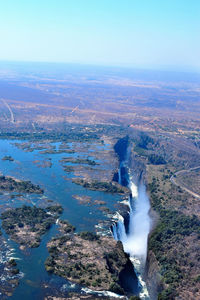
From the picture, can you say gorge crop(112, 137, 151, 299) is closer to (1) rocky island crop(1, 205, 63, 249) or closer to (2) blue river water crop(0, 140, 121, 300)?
(2) blue river water crop(0, 140, 121, 300)

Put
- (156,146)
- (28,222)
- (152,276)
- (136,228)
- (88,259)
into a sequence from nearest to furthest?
1. (88,259)
2. (152,276)
3. (28,222)
4. (136,228)
5. (156,146)

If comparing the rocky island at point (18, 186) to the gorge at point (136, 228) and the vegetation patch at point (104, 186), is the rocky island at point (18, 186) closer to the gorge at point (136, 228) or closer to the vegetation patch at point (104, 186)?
the vegetation patch at point (104, 186)

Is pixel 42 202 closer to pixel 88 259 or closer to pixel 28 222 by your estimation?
pixel 28 222

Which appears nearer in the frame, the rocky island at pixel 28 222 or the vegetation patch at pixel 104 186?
the rocky island at pixel 28 222

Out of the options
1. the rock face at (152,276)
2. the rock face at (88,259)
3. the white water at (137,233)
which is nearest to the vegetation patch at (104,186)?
the white water at (137,233)

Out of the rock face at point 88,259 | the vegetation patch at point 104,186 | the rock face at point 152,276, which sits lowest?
the rock face at point 152,276

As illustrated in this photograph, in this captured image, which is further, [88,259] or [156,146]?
[156,146]

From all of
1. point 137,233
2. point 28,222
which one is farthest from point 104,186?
point 28,222
